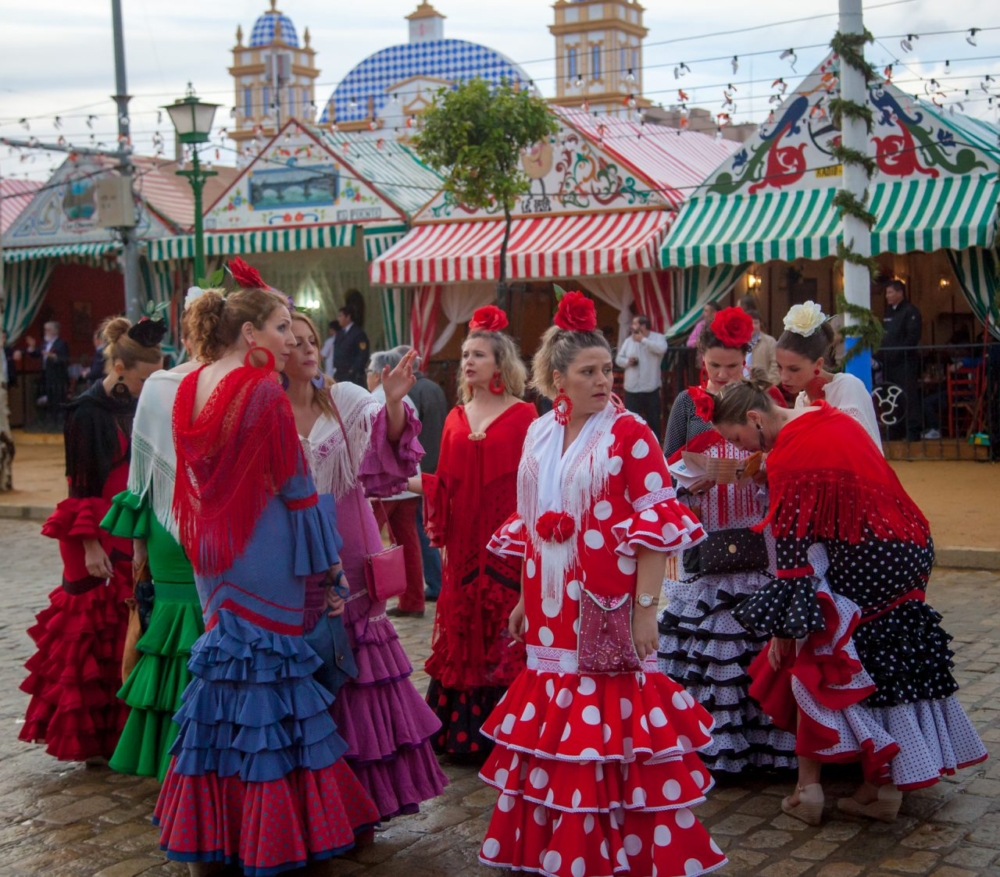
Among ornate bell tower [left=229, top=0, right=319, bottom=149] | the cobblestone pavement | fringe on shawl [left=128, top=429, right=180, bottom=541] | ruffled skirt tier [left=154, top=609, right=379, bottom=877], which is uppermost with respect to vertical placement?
ornate bell tower [left=229, top=0, right=319, bottom=149]

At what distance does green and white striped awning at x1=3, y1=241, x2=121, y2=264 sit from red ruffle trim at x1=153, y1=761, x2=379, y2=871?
58.0ft

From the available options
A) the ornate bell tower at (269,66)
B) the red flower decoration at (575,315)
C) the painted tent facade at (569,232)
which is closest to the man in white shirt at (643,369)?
the painted tent facade at (569,232)

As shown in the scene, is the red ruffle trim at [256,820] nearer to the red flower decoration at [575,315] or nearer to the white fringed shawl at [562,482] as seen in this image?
the white fringed shawl at [562,482]

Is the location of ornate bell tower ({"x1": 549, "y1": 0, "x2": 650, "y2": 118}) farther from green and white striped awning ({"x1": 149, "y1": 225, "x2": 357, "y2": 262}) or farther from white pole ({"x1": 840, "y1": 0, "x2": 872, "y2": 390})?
white pole ({"x1": 840, "y1": 0, "x2": 872, "y2": 390})

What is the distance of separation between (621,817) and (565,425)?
1.20 meters

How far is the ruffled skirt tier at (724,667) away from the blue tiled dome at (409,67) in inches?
972

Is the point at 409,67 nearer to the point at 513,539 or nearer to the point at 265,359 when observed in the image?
the point at 265,359

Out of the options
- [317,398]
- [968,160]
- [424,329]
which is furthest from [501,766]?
[424,329]

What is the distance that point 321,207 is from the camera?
18578 millimetres

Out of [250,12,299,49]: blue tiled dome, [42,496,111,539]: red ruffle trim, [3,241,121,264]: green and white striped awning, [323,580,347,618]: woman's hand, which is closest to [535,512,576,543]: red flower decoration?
[323,580,347,618]: woman's hand

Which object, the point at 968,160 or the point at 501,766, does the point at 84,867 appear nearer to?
the point at 501,766

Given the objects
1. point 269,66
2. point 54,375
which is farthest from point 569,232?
point 269,66

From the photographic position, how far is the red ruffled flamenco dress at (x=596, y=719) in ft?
Result: 12.2

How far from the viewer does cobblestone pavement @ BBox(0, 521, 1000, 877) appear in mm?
4105
